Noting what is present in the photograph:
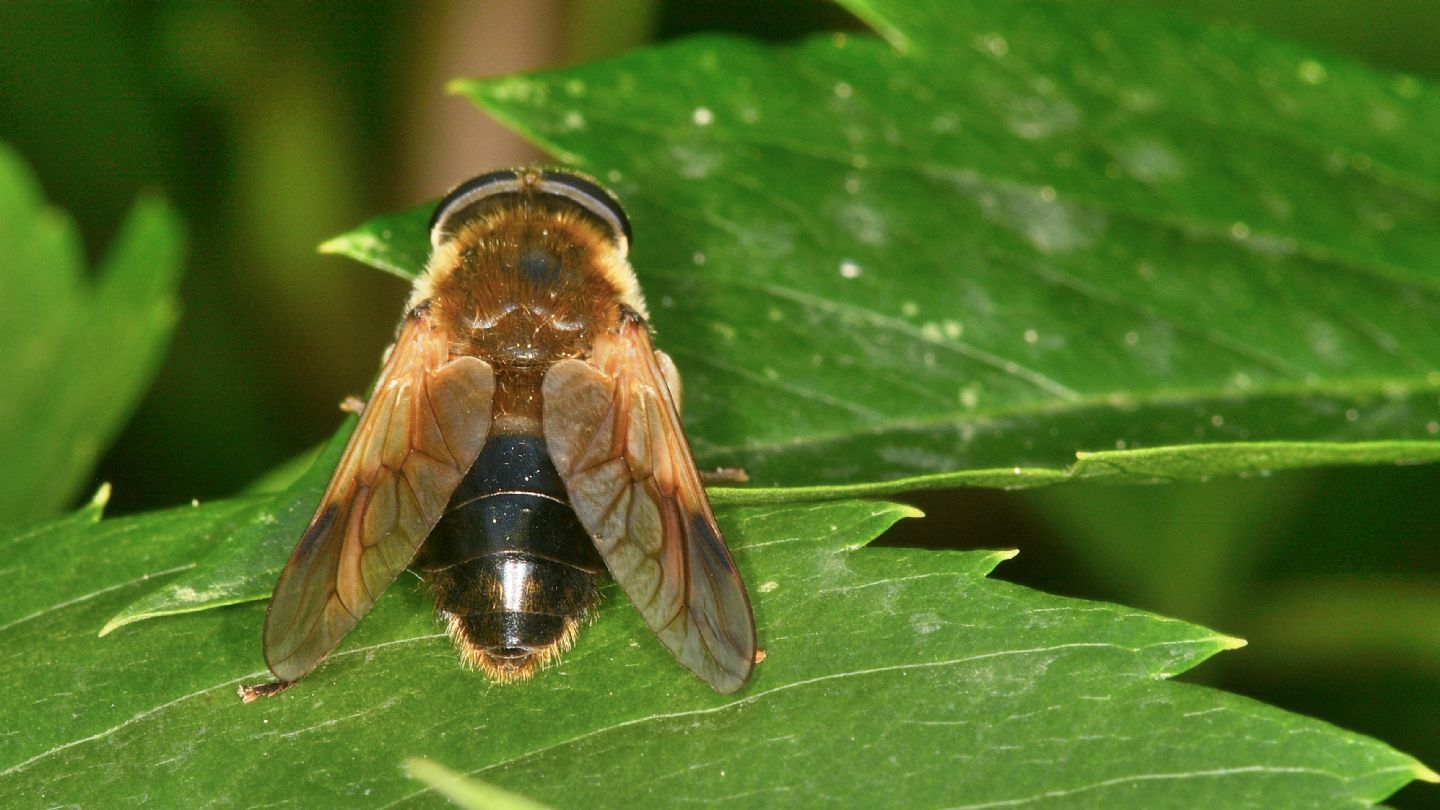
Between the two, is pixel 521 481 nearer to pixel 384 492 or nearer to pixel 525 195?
pixel 384 492

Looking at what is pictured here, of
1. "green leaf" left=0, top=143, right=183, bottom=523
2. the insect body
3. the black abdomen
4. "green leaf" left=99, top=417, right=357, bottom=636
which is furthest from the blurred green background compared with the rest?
"green leaf" left=99, top=417, right=357, bottom=636

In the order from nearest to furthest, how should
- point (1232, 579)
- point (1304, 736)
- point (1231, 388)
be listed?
point (1304, 736), point (1231, 388), point (1232, 579)

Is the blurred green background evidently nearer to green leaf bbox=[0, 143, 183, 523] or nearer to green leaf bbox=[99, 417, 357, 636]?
green leaf bbox=[0, 143, 183, 523]

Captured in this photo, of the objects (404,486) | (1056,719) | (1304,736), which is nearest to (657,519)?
(404,486)

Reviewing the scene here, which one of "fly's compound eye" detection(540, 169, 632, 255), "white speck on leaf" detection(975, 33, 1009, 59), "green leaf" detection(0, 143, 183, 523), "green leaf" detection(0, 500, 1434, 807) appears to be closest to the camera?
"green leaf" detection(0, 500, 1434, 807)

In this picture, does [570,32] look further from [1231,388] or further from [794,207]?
[1231,388]
